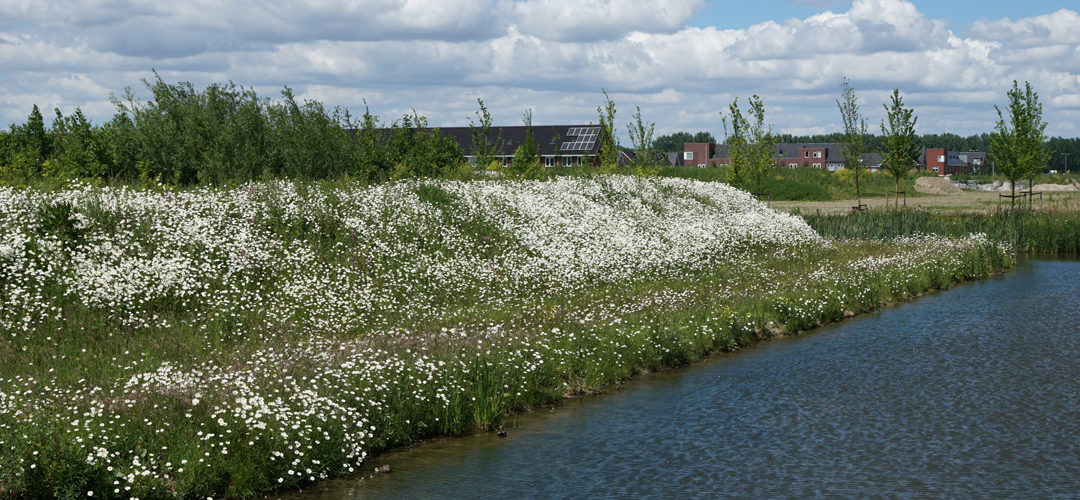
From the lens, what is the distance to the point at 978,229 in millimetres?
38156

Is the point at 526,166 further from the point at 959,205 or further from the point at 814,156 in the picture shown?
the point at 814,156

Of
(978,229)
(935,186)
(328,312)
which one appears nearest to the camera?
(328,312)

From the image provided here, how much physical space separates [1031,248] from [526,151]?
2363 centimetres

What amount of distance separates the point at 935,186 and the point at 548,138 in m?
42.4

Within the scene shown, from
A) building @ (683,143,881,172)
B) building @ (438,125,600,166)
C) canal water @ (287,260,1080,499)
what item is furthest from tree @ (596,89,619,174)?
building @ (683,143,881,172)

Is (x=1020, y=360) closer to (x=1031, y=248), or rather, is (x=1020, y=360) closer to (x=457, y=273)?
(x=457, y=273)

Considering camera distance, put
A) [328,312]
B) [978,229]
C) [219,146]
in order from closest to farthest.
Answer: [328,312], [219,146], [978,229]

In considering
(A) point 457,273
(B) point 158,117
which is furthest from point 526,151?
(A) point 457,273

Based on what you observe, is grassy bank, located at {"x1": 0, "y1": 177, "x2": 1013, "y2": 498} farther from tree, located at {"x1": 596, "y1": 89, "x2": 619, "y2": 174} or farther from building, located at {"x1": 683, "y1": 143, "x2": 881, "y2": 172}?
building, located at {"x1": 683, "y1": 143, "x2": 881, "y2": 172}

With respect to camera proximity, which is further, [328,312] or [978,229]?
[978,229]

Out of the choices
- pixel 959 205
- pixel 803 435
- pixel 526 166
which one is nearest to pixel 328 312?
pixel 803 435

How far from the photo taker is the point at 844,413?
13.4 m

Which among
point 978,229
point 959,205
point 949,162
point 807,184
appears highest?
point 949,162

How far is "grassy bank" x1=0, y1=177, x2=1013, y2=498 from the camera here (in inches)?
396
